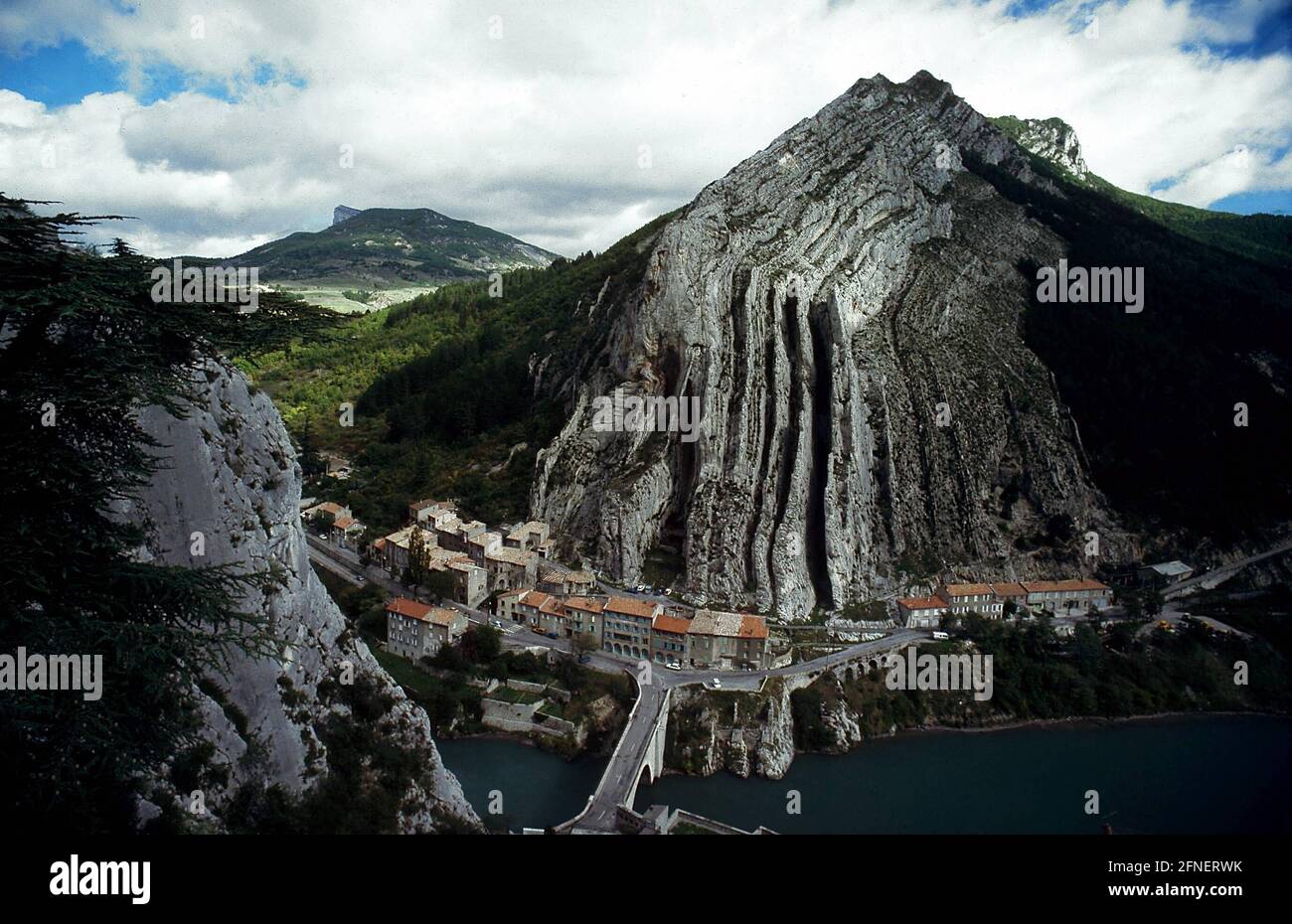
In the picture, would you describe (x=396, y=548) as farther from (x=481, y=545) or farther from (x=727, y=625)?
(x=727, y=625)

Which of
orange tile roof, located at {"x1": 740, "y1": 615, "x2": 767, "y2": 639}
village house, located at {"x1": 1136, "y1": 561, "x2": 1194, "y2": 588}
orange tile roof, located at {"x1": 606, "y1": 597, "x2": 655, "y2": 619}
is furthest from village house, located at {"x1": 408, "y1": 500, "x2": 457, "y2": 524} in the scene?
village house, located at {"x1": 1136, "y1": 561, "x2": 1194, "y2": 588}

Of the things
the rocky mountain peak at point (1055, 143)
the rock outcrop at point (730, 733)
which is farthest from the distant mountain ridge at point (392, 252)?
the rock outcrop at point (730, 733)

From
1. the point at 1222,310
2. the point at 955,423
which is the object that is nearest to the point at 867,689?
the point at 955,423

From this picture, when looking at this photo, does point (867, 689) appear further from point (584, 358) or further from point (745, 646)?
point (584, 358)

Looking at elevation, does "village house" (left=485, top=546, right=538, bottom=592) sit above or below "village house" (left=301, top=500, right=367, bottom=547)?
below

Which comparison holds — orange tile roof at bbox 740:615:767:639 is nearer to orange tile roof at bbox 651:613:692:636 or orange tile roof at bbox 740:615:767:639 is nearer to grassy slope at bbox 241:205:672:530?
orange tile roof at bbox 651:613:692:636
